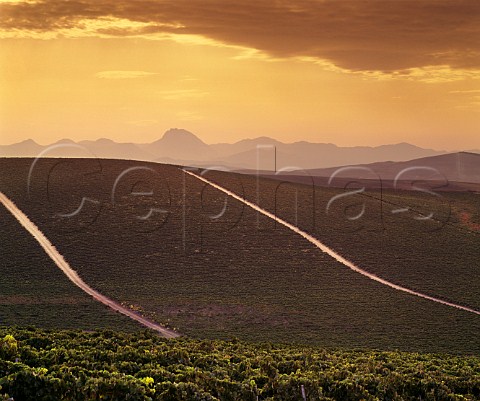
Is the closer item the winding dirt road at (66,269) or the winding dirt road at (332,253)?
the winding dirt road at (66,269)

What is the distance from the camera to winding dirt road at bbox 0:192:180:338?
4206 centimetres

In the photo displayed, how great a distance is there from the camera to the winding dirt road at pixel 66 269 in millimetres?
42062

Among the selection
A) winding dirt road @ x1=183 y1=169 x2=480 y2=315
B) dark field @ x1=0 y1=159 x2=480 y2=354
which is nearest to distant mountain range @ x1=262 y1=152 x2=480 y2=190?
dark field @ x1=0 y1=159 x2=480 y2=354

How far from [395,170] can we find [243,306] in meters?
154

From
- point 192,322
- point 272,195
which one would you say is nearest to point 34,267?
point 192,322

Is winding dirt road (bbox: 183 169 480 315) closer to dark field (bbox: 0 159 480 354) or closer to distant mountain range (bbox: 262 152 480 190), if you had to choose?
dark field (bbox: 0 159 480 354)

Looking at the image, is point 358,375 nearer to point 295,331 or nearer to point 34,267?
point 295,331

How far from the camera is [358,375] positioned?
20172mm

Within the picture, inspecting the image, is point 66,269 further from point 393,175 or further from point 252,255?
point 393,175

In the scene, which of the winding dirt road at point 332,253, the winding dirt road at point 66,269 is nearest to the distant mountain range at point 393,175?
the winding dirt road at point 332,253

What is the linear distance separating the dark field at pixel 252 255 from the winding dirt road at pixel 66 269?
813 millimetres

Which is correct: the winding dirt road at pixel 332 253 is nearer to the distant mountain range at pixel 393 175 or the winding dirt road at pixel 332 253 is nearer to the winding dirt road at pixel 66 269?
the winding dirt road at pixel 66 269

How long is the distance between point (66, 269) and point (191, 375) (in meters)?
38.8

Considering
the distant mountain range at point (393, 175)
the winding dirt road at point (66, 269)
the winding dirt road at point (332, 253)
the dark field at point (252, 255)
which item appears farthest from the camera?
the distant mountain range at point (393, 175)
